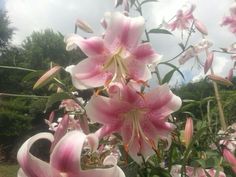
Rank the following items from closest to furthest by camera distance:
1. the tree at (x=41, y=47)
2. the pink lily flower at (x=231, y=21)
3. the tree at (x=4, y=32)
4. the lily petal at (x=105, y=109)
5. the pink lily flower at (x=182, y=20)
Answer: the lily petal at (x=105, y=109), the pink lily flower at (x=231, y=21), the pink lily flower at (x=182, y=20), the tree at (x=41, y=47), the tree at (x=4, y=32)

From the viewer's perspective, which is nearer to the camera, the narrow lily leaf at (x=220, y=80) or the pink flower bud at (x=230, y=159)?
the pink flower bud at (x=230, y=159)

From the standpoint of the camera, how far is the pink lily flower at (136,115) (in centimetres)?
59

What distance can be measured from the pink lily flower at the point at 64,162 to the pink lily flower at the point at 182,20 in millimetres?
726

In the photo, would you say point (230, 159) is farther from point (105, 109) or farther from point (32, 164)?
point (32, 164)

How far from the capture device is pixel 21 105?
13.3 metres

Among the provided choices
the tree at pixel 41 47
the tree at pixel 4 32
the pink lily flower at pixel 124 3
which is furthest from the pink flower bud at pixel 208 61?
the tree at pixel 4 32

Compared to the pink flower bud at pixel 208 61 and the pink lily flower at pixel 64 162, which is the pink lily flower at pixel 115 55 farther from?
the pink flower bud at pixel 208 61

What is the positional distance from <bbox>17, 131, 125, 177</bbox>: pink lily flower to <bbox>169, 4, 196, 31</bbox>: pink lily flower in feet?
2.38

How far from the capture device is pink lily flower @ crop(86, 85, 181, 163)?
23.4 inches

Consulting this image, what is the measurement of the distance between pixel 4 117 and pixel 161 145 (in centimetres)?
1231

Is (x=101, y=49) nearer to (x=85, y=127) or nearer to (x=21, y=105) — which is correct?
(x=85, y=127)

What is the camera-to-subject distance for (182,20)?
1200 millimetres

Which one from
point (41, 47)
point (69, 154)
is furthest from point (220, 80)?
point (41, 47)

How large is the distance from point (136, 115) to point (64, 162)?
0.58ft
